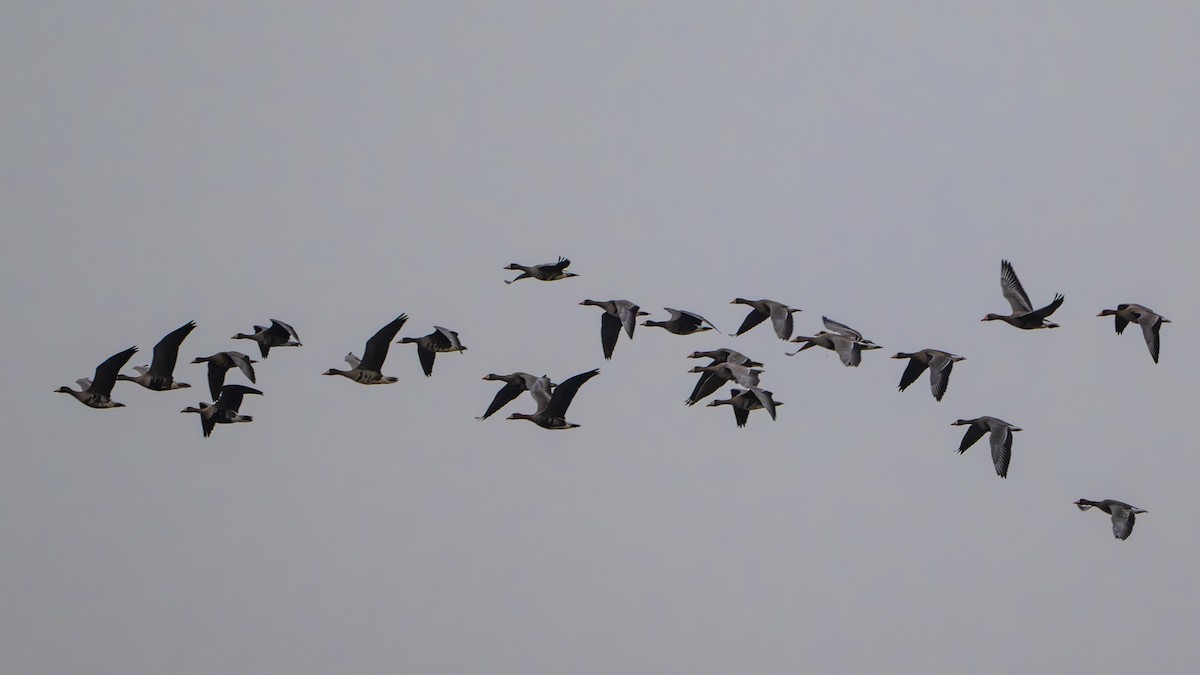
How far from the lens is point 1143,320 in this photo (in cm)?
4188

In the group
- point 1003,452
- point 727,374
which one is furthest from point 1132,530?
point 727,374

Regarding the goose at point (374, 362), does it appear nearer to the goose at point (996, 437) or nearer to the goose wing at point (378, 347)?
the goose wing at point (378, 347)

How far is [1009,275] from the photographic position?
42.0 m

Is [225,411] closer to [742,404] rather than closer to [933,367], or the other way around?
[742,404]

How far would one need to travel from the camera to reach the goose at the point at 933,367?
4084 cm

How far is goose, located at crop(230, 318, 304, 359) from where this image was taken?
133 ft

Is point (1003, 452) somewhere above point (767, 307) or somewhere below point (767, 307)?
below

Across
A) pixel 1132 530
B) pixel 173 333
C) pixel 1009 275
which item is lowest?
pixel 1132 530

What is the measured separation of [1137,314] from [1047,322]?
2.09 m

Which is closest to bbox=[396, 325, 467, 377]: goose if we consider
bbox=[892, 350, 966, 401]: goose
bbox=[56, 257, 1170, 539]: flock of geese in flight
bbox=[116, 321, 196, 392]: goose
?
bbox=[56, 257, 1170, 539]: flock of geese in flight

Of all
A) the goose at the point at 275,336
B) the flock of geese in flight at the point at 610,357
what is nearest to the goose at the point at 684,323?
the flock of geese in flight at the point at 610,357

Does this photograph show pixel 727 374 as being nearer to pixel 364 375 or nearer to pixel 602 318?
pixel 602 318

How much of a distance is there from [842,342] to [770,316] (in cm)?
172

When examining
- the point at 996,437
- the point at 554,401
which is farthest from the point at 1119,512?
the point at 554,401
